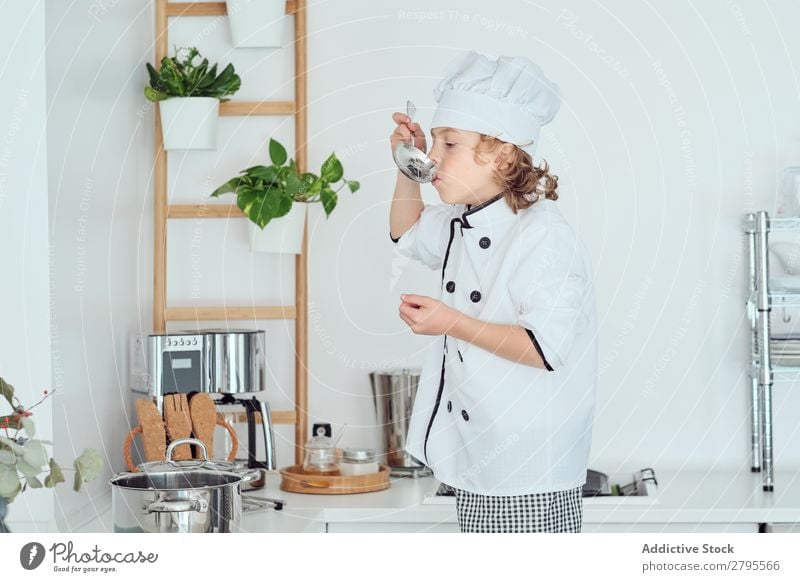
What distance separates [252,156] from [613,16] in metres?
0.67

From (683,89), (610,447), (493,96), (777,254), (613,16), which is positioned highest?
(613,16)

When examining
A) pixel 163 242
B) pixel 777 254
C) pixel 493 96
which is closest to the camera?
pixel 493 96

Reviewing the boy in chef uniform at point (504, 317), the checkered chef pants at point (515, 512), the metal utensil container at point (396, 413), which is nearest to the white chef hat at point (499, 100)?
the boy in chef uniform at point (504, 317)

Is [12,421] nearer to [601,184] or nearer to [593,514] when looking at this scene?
[593,514]

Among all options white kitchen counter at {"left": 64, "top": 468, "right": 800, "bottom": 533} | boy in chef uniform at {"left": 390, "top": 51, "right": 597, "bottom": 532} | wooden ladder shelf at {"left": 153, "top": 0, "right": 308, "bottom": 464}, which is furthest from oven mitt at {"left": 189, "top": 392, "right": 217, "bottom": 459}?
boy in chef uniform at {"left": 390, "top": 51, "right": 597, "bottom": 532}

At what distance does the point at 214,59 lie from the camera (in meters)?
1.88

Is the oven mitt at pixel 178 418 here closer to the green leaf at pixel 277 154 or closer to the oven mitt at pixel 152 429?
the oven mitt at pixel 152 429

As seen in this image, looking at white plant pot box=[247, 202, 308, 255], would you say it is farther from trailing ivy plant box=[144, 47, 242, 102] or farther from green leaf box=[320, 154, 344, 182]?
trailing ivy plant box=[144, 47, 242, 102]

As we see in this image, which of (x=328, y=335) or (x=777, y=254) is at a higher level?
(x=777, y=254)

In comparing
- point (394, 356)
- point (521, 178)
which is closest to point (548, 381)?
point (521, 178)

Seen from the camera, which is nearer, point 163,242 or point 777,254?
point 777,254

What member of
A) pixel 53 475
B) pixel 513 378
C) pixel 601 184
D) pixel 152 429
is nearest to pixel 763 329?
pixel 601 184

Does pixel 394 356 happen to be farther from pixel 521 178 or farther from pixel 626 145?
pixel 521 178

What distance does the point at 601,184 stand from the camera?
188 centimetres
